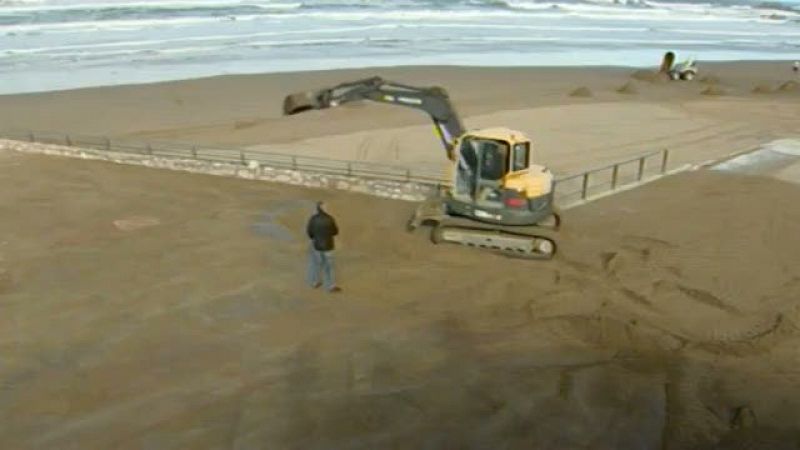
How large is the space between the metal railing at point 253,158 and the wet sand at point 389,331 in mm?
2078

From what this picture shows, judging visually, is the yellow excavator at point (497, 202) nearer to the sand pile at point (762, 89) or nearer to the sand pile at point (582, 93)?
the sand pile at point (582, 93)

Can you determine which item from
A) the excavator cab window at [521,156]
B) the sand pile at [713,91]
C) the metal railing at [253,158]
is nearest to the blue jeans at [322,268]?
the excavator cab window at [521,156]

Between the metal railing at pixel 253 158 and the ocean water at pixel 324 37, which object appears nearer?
the metal railing at pixel 253 158

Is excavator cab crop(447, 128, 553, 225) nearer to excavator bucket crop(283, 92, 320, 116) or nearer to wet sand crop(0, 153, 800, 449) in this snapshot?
wet sand crop(0, 153, 800, 449)

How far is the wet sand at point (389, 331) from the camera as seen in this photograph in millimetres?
7898

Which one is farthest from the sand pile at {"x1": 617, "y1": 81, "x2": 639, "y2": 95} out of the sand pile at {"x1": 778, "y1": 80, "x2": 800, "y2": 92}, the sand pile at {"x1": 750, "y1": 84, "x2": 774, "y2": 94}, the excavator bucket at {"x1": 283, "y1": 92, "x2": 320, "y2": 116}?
the excavator bucket at {"x1": 283, "y1": 92, "x2": 320, "y2": 116}

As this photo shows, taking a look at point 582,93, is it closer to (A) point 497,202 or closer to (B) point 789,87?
(B) point 789,87

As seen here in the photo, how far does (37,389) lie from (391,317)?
168 inches

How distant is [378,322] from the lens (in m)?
→ 10.3

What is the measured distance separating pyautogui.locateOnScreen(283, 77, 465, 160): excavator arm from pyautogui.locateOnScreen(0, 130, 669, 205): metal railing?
1.55 metres

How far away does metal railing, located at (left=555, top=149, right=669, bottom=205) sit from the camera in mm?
16141

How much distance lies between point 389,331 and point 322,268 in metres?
1.75

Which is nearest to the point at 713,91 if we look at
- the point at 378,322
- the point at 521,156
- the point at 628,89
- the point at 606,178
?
the point at 628,89

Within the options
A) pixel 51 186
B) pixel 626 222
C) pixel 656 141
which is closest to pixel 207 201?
pixel 51 186
